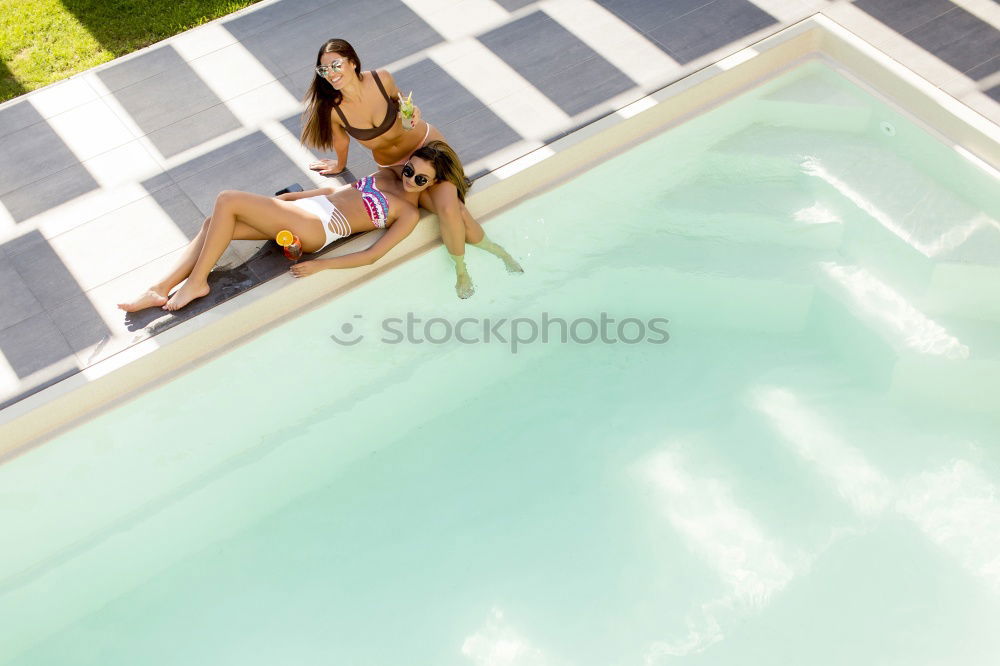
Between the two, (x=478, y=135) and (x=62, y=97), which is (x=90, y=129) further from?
(x=478, y=135)

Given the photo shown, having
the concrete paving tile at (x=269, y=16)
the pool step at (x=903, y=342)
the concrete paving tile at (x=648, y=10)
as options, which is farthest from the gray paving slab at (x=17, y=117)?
the pool step at (x=903, y=342)

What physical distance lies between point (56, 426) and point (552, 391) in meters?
2.50

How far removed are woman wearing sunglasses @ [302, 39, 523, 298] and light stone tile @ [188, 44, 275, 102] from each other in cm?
97

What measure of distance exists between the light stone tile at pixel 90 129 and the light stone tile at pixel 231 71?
60cm

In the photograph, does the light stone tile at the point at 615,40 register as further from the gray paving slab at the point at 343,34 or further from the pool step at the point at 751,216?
the gray paving slab at the point at 343,34

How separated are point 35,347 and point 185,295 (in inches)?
30.1

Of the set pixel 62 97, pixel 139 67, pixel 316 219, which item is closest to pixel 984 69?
pixel 316 219

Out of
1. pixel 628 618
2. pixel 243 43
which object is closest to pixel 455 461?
pixel 628 618

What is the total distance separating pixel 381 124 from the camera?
4840 mm

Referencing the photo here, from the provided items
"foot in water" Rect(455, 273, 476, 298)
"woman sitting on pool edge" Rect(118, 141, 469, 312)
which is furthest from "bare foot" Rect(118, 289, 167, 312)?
"foot in water" Rect(455, 273, 476, 298)

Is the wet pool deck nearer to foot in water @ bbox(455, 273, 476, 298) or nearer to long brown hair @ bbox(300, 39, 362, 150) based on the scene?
foot in water @ bbox(455, 273, 476, 298)

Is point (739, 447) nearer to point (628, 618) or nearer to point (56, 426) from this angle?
point (628, 618)

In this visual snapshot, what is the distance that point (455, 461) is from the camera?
16.6 feet

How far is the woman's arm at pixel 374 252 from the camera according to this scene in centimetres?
471
